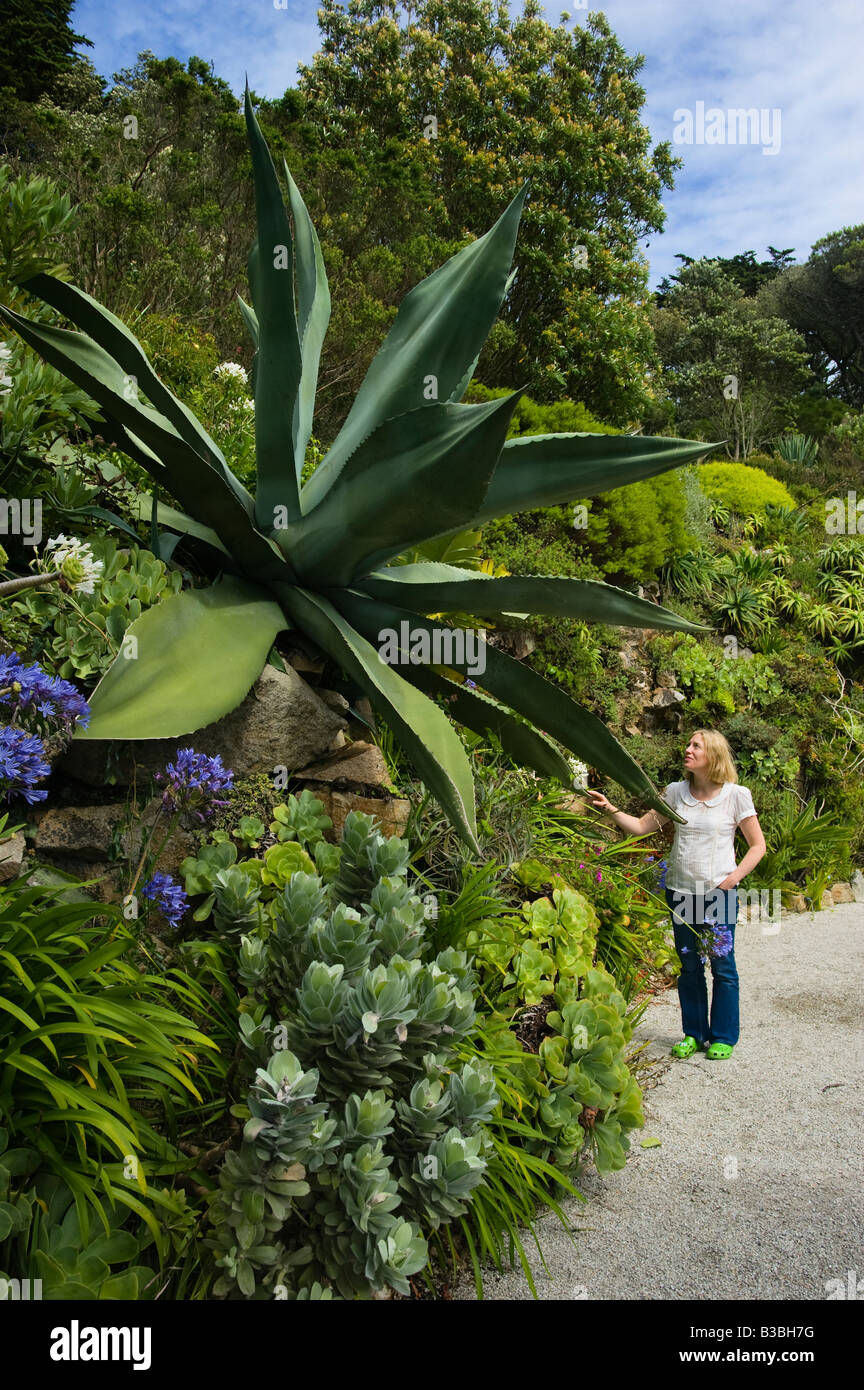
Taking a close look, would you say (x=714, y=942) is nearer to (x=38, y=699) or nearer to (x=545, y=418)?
(x=38, y=699)

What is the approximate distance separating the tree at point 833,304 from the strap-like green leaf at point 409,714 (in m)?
31.3

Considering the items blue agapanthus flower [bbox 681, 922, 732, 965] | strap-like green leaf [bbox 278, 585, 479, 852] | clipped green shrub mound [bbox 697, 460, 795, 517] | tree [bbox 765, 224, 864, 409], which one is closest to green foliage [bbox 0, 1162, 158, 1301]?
strap-like green leaf [bbox 278, 585, 479, 852]

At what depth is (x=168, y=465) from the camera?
255cm

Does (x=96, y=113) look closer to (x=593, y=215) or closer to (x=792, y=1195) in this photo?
(x=593, y=215)

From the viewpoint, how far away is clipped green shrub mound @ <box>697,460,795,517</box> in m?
10.4

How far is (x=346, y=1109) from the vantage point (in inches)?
68.0

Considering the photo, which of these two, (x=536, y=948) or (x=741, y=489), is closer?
(x=536, y=948)

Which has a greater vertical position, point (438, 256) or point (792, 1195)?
point (438, 256)

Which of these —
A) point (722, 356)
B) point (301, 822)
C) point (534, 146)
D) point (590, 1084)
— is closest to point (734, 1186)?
point (590, 1084)

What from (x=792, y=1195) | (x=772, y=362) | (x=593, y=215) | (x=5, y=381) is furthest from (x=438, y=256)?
(x=772, y=362)

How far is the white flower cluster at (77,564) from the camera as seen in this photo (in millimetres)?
2256

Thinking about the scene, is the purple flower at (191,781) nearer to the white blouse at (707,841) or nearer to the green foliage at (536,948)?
the green foliage at (536,948)

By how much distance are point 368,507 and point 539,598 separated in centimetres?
60
